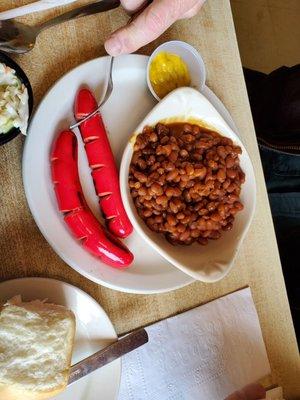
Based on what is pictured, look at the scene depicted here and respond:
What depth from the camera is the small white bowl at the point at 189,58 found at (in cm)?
106

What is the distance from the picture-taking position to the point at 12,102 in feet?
2.82

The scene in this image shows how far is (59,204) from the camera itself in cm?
96

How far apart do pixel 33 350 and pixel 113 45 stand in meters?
0.61

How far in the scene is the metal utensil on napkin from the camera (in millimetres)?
944

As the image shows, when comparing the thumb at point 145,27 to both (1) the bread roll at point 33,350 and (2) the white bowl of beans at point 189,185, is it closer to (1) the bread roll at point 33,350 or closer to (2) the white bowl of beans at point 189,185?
(2) the white bowl of beans at point 189,185

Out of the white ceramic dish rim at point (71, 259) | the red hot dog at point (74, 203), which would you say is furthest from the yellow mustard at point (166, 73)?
the red hot dog at point (74, 203)

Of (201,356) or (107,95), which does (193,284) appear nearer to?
(201,356)

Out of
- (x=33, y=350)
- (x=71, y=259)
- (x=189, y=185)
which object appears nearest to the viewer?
(x=33, y=350)

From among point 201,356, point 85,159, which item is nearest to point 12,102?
point 85,159

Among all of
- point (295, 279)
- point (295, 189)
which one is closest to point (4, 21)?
point (295, 189)

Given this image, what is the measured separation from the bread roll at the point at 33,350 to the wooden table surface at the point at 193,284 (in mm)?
123

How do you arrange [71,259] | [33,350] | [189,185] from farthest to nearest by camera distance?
[189,185]
[71,259]
[33,350]

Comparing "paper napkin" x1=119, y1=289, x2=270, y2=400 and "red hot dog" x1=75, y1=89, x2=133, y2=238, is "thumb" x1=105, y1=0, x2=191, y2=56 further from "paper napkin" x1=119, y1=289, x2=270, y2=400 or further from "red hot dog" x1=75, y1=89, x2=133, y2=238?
"paper napkin" x1=119, y1=289, x2=270, y2=400

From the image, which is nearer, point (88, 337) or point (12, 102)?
point (12, 102)
